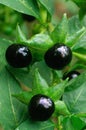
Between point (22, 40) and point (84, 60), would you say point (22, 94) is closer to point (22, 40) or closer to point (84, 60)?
point (22, 40)

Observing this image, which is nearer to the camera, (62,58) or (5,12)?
(62,58)

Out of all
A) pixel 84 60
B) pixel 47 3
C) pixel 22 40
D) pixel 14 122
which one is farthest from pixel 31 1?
pixel 14 122

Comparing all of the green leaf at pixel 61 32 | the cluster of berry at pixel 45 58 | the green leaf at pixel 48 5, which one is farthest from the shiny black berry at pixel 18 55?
the green leaf at pixel 48 5

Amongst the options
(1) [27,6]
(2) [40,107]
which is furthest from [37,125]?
(1) [27,6]

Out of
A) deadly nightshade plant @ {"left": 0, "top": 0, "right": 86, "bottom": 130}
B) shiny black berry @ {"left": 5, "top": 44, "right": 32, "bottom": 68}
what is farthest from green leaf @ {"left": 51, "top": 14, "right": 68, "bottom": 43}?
shiny black berry @ {"left": 5, "top": 44, "right": 32, "bottom": 68}

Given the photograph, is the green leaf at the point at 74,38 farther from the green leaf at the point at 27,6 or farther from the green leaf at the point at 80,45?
the green leaf at the point at 27,6

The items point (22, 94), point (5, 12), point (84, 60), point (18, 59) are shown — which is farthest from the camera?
point (5, 12)
